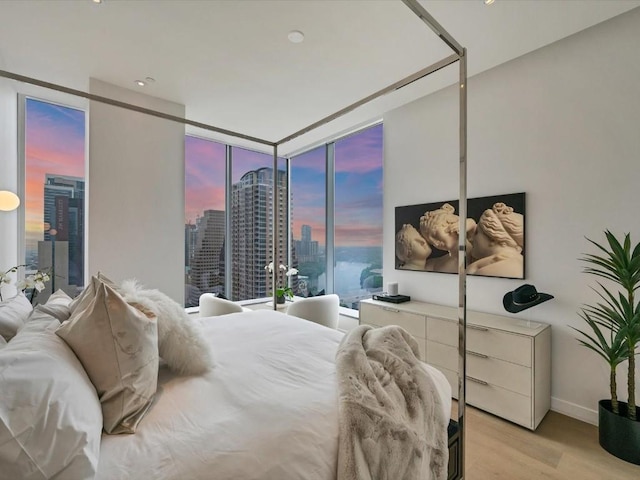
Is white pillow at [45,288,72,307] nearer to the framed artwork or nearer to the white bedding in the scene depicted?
the white bedding

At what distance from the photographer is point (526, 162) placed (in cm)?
253

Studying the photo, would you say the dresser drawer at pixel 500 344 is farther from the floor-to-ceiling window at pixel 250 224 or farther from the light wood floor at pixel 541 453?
the floor-to-ceiling window at pixel 250 224

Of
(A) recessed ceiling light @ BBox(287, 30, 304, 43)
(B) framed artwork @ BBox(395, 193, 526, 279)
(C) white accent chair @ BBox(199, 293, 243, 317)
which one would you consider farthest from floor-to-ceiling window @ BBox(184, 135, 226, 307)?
(B) framed artwork @ BBox(395, 193, 526, 279)

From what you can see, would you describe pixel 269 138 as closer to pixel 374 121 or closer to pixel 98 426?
pixel 374 121

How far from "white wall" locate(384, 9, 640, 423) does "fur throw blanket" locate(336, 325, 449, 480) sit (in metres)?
1.71

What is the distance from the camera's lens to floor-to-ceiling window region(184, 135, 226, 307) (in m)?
4.09

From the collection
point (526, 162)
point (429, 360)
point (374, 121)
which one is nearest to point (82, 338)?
point (429, 360)

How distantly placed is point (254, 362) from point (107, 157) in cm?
268

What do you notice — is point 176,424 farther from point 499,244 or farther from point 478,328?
point 499,244

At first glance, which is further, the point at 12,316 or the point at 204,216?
the point at 204,216

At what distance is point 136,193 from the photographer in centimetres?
308

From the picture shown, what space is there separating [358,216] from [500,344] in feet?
7.69

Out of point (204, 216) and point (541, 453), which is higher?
point (204, 216)

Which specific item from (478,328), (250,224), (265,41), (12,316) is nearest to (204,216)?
(250,224)
